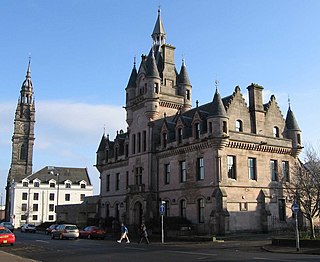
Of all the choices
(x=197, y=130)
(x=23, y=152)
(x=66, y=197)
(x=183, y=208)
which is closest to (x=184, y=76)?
(x=197, y=130)

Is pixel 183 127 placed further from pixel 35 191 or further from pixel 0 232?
pixel 35 191

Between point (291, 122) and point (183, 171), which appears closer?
point (183, 171)

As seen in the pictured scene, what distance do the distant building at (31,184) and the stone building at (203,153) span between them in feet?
177

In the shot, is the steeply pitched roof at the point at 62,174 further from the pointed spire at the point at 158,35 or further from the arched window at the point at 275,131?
the arched window at the point at 275,131

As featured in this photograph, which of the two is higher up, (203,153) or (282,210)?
(203,153)

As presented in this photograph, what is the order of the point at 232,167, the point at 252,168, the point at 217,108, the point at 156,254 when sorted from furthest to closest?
1. the point at 252,168
2. the point at 232,167
3. the point at 217,108
4. the point at 156,254

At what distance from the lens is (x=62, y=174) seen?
10994cm

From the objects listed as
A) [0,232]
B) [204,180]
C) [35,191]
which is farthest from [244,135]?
[35,191]

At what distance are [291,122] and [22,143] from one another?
277ft

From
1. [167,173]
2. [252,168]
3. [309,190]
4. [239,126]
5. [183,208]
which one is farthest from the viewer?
[167,173]

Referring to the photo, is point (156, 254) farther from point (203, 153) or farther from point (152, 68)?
point (152, 68)

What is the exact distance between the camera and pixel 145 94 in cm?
5034

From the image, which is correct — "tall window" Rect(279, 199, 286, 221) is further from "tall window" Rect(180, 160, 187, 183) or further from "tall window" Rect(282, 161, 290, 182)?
"tall window" Rect(180, 160, 187, 183)

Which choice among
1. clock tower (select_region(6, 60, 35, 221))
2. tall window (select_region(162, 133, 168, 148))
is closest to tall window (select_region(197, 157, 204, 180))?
tall window (select_region(162, 133, 168, 148))
